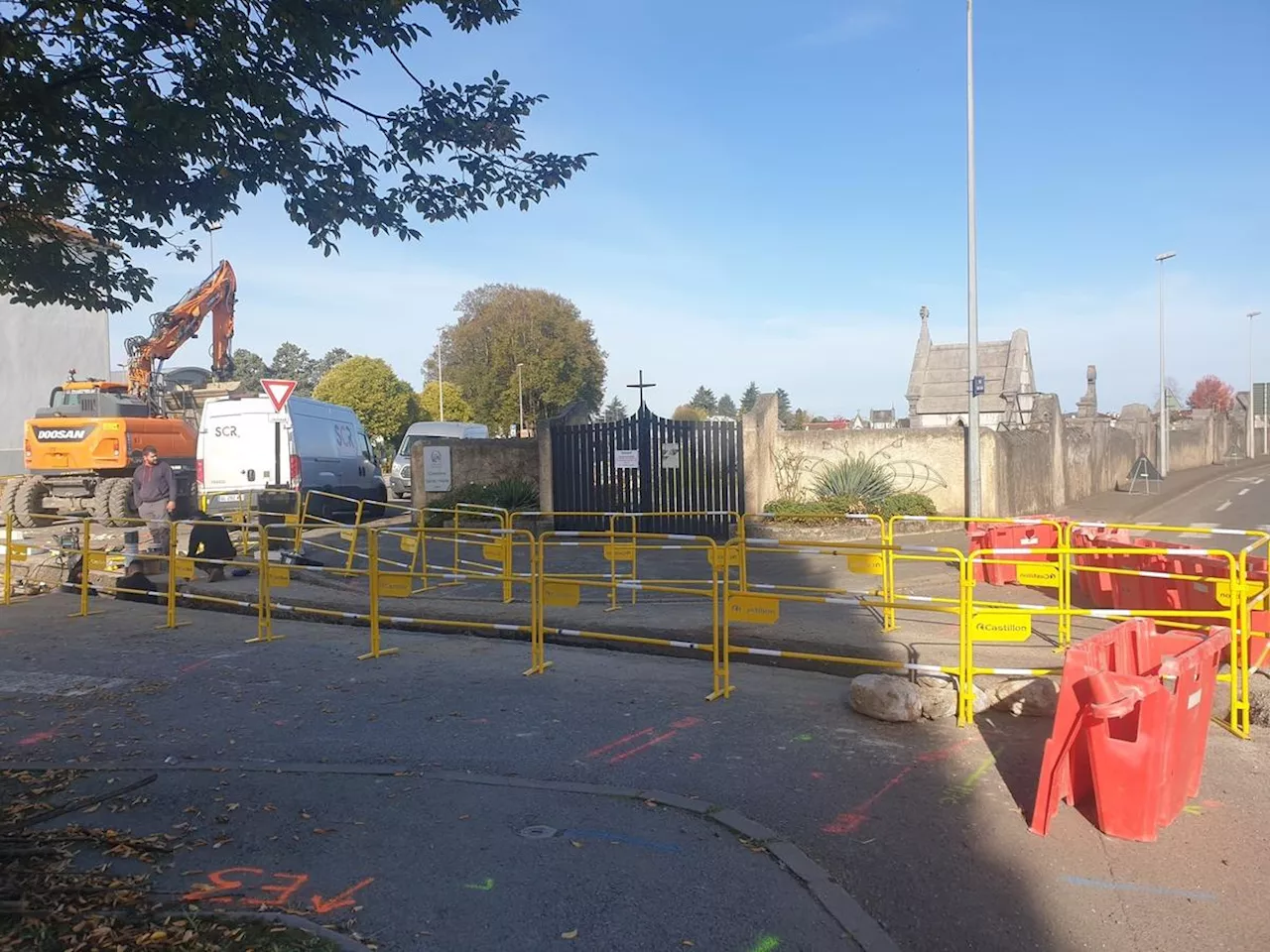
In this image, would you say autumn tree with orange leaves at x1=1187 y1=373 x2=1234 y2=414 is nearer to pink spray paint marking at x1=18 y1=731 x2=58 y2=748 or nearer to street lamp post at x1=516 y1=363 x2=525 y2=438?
street lamp post at x1=516 y1=363 x2=525 y2=438

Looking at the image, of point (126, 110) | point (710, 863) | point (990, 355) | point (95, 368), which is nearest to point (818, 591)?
point (710, 863)

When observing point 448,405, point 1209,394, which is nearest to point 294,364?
point 448,405

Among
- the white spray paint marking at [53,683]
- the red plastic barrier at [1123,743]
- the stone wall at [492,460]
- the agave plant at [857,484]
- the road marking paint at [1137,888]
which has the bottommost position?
the road marking paint at [1137,888]

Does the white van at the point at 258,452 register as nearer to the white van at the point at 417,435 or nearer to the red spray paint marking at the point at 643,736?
the white van at the point at 417,435

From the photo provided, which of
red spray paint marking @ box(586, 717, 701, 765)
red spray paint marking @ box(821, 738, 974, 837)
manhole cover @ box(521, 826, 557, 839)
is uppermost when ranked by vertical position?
manhole cover @ box(521, 826, 557, 839)

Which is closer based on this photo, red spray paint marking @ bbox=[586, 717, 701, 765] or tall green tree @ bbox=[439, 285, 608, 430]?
red spray paint marking @ bbox=[586, 717, 701, 765]

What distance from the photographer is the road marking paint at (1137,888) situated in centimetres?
433

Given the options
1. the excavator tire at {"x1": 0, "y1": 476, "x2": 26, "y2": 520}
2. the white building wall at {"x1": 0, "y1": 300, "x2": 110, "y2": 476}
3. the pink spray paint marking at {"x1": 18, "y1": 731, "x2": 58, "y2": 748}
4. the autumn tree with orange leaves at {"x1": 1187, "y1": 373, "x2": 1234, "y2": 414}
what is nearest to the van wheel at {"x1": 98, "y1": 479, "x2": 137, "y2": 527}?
the excavator tire at {"x1": 0, "y1": 476, "x2": 26, "y2": 520}

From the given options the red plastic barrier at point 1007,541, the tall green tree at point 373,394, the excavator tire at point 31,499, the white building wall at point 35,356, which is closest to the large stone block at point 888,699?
the red plastic barrier at point 1007,541

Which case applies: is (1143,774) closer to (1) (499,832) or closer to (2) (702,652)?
(1) (499,832)

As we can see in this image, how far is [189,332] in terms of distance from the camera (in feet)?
86.2

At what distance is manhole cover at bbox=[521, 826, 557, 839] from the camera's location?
484 cm

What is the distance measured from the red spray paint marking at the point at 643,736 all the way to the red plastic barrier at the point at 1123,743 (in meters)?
2.40

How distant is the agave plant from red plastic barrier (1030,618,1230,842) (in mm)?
13669
